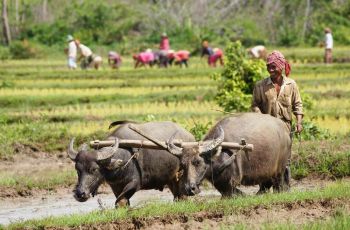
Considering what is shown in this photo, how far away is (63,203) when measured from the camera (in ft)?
34.4

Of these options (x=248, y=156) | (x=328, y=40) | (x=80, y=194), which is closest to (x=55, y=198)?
(x=80, y=194)

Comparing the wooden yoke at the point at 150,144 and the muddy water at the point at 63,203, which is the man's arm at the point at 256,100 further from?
the muddy water at the point at 63,203

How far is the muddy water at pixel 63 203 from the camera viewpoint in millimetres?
9789

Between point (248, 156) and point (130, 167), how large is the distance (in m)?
1.16

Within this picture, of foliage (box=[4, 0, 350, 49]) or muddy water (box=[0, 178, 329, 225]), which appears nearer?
muddy water (box=[0, 178, 329, 225])

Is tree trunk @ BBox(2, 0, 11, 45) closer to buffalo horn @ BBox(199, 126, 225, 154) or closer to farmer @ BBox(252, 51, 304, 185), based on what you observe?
farmer @ BBox(252, 51, 304, 185)

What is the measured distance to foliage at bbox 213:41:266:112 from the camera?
47.8 feet

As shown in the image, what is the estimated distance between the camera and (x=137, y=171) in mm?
9023

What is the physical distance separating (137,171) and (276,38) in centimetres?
2743

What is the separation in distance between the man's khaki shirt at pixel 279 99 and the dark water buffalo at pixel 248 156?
Result: 0.26 m

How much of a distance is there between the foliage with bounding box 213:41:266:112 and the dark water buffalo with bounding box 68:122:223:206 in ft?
16.8

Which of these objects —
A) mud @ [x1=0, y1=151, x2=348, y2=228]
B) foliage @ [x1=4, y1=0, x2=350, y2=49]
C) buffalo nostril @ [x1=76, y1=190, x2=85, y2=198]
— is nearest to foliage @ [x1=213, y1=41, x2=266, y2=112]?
mud @ [x1=0, y1=151, x2=348, y2=228]

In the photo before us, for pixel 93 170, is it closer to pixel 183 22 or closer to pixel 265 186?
pixel 265 186

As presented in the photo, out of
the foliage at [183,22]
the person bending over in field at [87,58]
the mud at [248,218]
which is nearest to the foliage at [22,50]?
the foliage at [183,22]
